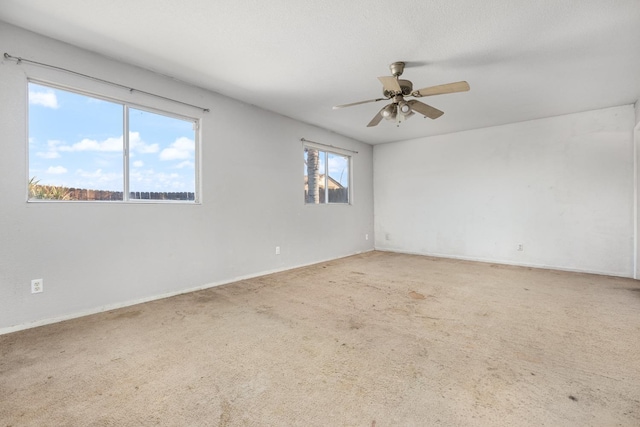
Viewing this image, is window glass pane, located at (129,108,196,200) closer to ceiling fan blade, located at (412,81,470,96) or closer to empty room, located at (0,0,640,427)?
empty room, located at (0,0,640,427)

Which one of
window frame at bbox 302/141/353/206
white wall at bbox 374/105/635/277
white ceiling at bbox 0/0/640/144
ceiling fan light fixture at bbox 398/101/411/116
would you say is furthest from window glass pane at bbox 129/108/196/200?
white wall at bbox 374/105/635/277

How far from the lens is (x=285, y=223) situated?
4699mm

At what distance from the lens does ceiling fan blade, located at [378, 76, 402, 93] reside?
2523 millimetres

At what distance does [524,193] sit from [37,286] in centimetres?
659

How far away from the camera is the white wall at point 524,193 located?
4277 mm

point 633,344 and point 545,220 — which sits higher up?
point 545,220

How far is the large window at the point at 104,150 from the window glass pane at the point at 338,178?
284 centimetres

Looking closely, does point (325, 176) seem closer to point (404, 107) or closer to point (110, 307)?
point (404, 107)

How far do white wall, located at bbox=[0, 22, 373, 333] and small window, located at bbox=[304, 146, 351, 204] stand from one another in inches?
10.5

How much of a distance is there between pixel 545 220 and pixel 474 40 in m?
3.68

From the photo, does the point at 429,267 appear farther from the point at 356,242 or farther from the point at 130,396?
the point at 130,396

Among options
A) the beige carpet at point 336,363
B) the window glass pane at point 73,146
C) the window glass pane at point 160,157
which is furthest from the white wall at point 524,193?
the window glass pane at point 73,146

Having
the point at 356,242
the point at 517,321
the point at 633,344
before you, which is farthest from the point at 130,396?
the point at 356,242

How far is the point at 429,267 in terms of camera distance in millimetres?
4883
